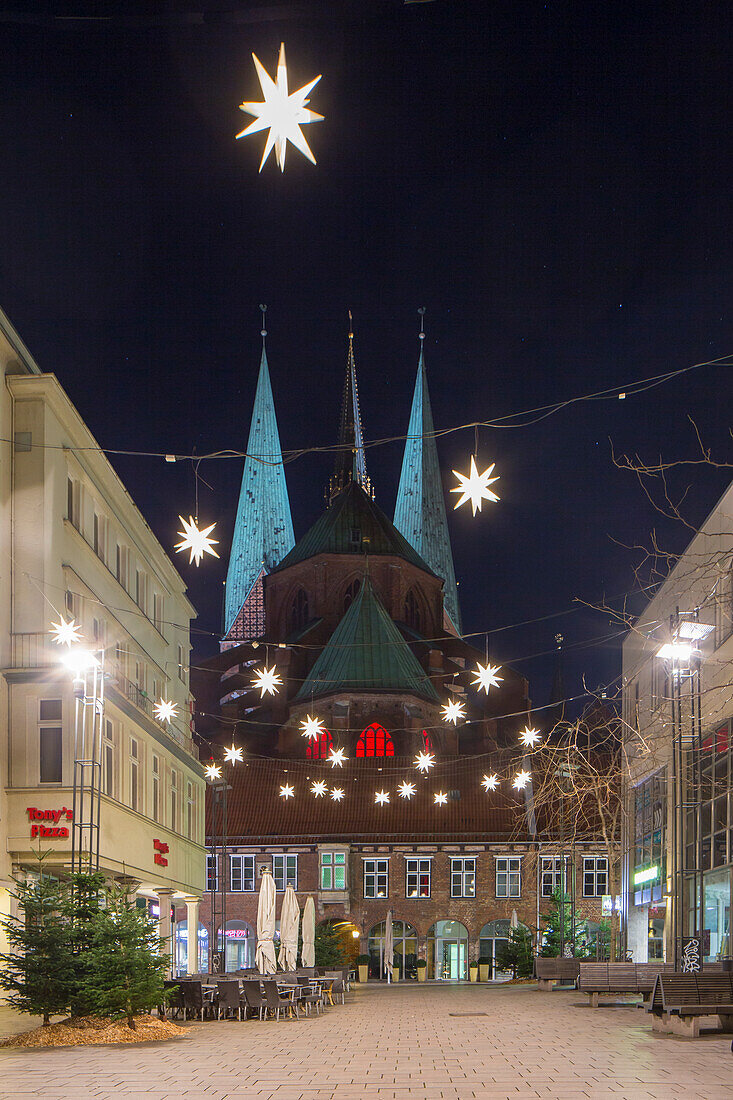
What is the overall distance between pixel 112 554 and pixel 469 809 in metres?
30.9

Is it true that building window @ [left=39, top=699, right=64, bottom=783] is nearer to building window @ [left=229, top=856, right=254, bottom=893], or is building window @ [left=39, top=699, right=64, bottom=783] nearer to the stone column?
the stone column

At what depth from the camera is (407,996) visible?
33781 millimetres

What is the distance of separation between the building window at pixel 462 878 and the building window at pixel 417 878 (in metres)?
1.06

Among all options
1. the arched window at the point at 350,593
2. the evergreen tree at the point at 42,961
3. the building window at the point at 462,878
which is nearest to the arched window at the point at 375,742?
the building window at the point at 462,878

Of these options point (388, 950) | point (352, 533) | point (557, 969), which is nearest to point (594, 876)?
point (388, 950)

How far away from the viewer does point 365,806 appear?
199ft

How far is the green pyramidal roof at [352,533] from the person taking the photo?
279ft

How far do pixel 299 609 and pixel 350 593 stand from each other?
384cm

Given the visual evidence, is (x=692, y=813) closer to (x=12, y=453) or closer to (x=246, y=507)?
(x=12, y=453)

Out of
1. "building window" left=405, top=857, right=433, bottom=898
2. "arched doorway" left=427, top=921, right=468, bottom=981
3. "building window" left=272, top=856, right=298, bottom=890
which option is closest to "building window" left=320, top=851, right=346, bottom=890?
"building window" left=272, top=856, right=298, bottom=890

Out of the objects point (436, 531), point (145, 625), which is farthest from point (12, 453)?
point (436, 531)

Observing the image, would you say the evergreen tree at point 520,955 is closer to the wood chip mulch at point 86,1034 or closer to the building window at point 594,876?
the building window at point 594,876

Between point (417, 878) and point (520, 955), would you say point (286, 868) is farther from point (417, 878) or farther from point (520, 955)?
point (520, 955)

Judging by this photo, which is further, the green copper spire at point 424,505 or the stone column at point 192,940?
the green copper spire at point 424,505
